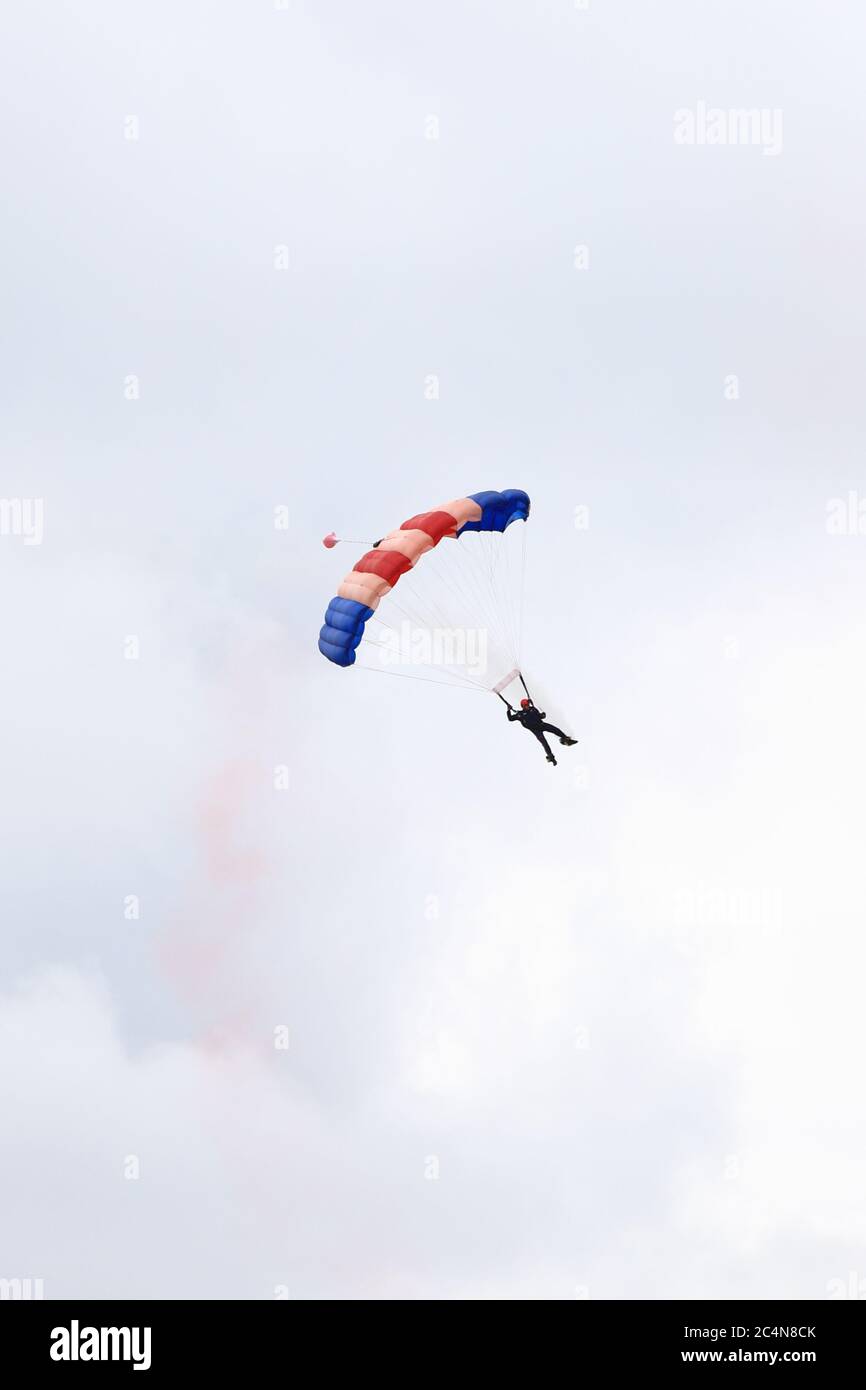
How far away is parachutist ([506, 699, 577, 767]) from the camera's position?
184 feet

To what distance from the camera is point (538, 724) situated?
185ft

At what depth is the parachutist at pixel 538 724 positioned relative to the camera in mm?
56094
